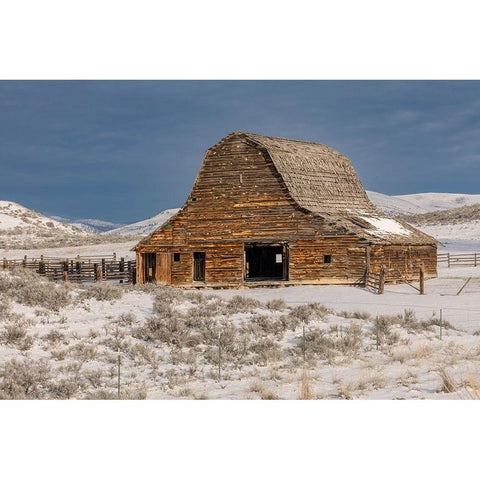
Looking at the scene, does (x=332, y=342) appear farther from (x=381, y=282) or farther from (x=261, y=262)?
(x=261, y=262)

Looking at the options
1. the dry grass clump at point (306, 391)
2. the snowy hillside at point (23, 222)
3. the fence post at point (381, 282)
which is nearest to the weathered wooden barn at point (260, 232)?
the fence post at point (381, 282)

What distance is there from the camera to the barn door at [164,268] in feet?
119

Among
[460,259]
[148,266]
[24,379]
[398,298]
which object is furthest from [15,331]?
[460,259]

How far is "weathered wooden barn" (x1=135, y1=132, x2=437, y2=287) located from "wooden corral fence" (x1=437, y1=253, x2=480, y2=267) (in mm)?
13632

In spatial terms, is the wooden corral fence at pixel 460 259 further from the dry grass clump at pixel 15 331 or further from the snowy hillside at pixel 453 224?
the dry grass clump at pixel 15 331

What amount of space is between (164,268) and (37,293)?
538 inches

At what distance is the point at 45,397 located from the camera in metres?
14.0

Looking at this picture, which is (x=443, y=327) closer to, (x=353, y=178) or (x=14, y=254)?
(x=353, y=178)

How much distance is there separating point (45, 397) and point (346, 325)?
10.2 m

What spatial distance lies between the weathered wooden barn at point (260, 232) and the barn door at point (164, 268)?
5cm

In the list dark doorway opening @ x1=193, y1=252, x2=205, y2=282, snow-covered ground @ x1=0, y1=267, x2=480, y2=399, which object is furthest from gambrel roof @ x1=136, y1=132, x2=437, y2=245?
snow-covered ground @ x1=0, y1=267, x2=480, y2=399

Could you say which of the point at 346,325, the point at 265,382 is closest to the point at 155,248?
the point at 346,325

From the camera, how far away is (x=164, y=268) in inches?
1426

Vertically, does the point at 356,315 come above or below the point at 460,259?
below
